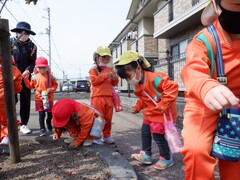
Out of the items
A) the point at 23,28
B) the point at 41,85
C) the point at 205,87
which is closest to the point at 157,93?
the point at 205,87

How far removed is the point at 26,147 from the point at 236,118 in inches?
119

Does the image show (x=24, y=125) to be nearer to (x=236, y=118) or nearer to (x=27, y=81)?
(x=27, y=81)

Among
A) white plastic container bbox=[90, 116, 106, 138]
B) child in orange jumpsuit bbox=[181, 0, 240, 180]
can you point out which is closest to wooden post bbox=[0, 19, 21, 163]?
white plastic container bbox=[90, 116, 106, 138]

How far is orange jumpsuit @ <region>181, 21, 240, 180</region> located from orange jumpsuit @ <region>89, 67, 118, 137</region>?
8.13ft

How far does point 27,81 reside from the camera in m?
3.87

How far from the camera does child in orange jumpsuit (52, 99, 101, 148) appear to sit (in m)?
2.99

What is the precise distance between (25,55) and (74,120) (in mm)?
1684

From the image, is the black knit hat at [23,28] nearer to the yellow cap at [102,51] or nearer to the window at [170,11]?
the yellow cap at [102,51]

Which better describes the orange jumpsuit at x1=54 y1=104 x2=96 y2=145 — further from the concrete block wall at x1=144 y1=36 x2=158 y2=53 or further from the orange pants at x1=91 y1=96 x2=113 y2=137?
the concrete block wall at x1=144 y1=36 x2=158 y2=53

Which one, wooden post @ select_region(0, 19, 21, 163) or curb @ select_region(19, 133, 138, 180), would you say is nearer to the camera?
curb @ select_region(19, 133, 138, 180)

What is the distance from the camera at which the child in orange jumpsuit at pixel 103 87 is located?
11.7 feet

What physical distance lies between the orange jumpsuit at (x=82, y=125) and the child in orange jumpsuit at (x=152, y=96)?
0.83 metres

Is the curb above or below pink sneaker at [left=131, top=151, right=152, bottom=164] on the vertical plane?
above

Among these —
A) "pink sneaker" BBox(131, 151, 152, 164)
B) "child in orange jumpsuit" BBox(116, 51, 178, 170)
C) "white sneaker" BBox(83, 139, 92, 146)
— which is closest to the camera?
"child in orange jumpsuit" BBox(116, 51, 178, 170)
